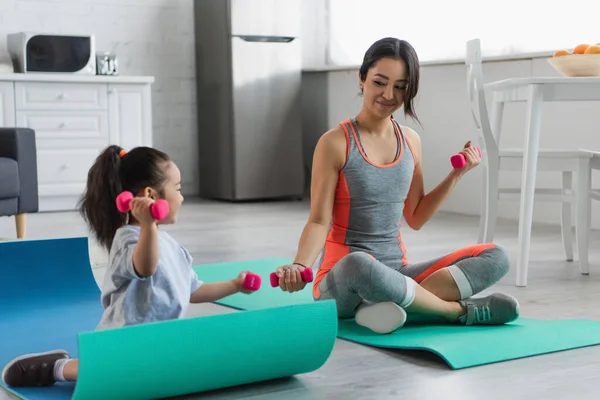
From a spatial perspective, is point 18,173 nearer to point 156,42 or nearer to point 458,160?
point 156,42

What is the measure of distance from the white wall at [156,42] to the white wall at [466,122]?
1004 millimetres

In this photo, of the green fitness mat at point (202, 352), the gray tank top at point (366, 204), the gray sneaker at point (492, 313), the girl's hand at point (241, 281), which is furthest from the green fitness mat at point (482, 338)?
the girl's hand at point (241, 281)

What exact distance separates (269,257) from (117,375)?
6.10 ft

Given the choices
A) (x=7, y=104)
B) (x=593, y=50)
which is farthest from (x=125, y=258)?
(x=7, y=104)

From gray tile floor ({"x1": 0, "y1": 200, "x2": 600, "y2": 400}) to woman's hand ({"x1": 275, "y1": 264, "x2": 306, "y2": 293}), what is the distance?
18 cm

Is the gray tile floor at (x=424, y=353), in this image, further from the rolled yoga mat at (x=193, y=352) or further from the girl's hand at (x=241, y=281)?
the girl's hand at (x=241, y=281)

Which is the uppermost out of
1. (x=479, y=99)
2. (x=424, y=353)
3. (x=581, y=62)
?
(x=581, y=62)

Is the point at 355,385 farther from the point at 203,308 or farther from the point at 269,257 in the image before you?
the point at 269,257

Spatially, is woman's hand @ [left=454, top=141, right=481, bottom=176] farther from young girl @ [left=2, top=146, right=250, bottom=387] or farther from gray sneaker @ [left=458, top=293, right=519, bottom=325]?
young girl @ [left=2, top=146, right=250, bottom=387]

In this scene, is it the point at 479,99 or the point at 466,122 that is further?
the point at 466,122

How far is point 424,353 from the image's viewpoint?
190 centimetres

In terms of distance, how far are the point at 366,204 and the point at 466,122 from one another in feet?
9.04

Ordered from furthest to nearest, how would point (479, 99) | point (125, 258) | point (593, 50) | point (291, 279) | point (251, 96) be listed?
1. point (251, 96)
2. point (479, 99)
3. point (593, 50)
4. point (291, 279)
5. point (125, 258)

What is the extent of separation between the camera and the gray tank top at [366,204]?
215 cm
